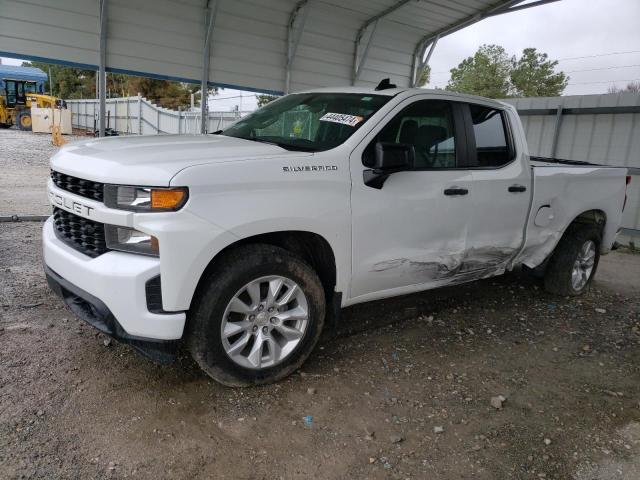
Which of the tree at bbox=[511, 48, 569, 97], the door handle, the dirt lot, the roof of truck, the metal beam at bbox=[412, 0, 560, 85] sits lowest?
the dirt lot

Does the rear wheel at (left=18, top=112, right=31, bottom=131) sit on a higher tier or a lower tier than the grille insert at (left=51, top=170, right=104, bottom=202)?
higher

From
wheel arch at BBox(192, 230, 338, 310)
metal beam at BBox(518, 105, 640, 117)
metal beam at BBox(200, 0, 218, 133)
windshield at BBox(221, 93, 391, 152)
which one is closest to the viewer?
wheel arch at BBox(192, 230, 338, 310)

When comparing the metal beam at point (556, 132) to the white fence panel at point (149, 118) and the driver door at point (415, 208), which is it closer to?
the driver door at point (415, 208)

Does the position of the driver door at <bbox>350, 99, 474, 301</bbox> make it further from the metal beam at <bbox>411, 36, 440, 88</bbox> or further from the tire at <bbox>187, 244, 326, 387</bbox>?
the metal beam at <bbox>411, 36, 440, 88</bbox>

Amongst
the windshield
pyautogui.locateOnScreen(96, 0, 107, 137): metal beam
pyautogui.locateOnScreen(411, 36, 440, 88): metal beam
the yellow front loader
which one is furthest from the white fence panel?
the windshield

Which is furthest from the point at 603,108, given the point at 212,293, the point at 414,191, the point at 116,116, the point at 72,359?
the point at 116,116

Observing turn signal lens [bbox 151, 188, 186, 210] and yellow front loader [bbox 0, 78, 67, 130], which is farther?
yellow front loader [bbox 0, 78, 67, 130]

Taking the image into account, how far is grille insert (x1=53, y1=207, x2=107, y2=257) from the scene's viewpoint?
2859 millimetres

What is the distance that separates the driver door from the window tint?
8.7 inches

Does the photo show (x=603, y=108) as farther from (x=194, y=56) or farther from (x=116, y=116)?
(x=116, y=116)

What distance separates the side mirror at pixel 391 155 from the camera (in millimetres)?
3270

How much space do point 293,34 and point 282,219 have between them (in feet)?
24.0

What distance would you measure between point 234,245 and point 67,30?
6.14 metres

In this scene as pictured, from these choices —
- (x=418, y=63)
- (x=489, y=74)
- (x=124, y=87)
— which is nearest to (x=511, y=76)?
(x=489, y=74)
